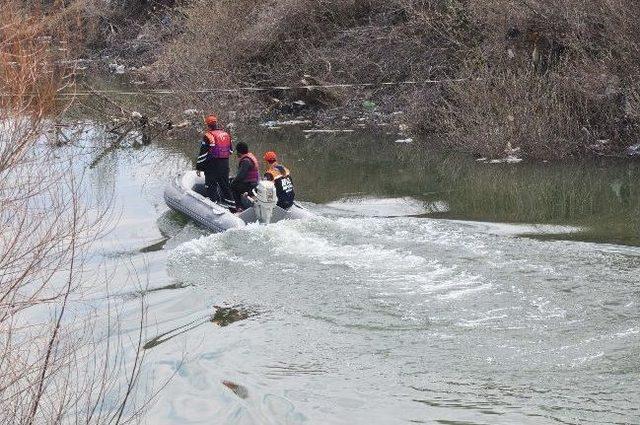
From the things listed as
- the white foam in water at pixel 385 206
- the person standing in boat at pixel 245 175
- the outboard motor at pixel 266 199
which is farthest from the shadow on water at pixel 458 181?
the outboard motor at pixel 266 199

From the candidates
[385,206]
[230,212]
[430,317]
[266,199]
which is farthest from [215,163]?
[430,317]

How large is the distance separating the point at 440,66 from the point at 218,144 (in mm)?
12405

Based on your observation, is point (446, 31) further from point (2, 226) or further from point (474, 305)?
point (2, 226)

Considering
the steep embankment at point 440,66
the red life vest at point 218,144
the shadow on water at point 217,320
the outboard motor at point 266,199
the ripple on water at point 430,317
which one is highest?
the steep embankment at point 440,66

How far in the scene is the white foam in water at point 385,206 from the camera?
17.0 metres

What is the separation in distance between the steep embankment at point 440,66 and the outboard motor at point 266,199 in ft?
26.4

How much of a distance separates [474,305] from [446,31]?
700 inches

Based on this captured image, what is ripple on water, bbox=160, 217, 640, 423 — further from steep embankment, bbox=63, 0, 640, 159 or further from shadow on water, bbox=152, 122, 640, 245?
steep embankment, bbox=63, 0, 640, 159

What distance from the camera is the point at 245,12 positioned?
105ft

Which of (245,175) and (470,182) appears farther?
(470,182)

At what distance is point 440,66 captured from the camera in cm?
2752

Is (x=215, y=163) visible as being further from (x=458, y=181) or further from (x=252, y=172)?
(x=458, y=181)

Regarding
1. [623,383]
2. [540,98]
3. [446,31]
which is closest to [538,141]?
[540,98]

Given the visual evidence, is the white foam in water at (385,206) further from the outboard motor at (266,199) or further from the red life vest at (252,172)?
the outboard motor at (266,199)
